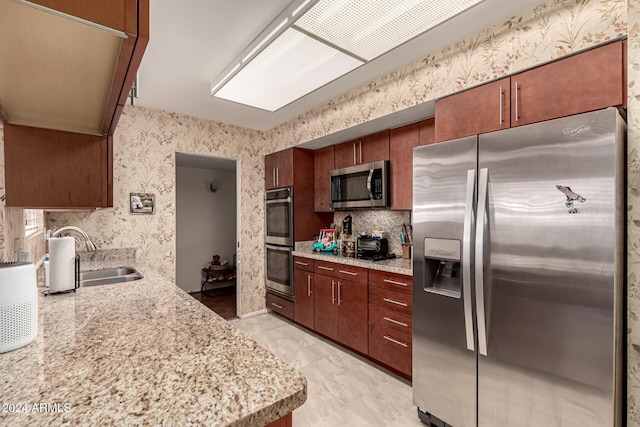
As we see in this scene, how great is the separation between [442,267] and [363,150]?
60.9 inches

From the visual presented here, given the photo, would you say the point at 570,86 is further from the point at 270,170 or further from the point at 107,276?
the point at 107,276

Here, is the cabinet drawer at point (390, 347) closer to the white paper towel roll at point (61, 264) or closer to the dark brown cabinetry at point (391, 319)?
the dark brown cabinetry at point (391, 319)

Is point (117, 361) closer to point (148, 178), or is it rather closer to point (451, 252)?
point (451, 252)

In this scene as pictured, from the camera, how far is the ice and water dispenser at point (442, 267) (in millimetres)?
1676

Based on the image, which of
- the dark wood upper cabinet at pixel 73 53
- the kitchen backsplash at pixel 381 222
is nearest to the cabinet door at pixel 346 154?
the kitchen backsplash at pixel 381 222

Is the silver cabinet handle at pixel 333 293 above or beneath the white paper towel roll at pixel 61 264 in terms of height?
beneath

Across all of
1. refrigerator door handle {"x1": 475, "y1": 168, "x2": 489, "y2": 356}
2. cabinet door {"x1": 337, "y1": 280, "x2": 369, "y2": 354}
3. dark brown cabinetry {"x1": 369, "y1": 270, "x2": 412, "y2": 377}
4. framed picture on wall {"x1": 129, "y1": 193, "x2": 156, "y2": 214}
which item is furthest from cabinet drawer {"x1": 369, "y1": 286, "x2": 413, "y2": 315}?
framed picture on wall {"x1": 129, "y1": 193, "x2": 156, "y2": 214}

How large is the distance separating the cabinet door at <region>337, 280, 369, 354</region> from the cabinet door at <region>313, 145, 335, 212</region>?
1.02 meters

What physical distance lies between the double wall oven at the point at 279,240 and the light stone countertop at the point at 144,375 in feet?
7.97

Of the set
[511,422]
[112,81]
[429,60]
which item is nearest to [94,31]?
[112,81]

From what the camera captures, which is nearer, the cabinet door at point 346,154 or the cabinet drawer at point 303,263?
the cabinet door at point 346,154

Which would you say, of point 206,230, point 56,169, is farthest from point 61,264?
point 206,230

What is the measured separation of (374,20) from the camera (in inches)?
58.6

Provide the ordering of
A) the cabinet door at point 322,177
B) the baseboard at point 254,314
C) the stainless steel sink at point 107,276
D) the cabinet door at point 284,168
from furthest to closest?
1. the baseboard at point 254,314
2. the cabinet door at point 284,168
3. the cabinet door at point 322,177
4. the stainless steel sink at point 107,276
